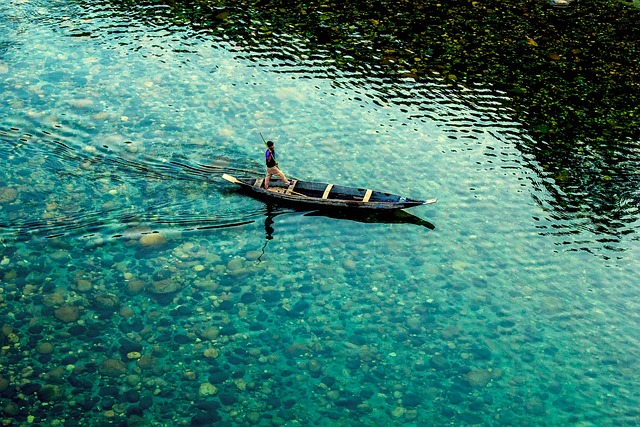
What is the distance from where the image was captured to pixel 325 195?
968 inches

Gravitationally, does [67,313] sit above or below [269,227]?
below

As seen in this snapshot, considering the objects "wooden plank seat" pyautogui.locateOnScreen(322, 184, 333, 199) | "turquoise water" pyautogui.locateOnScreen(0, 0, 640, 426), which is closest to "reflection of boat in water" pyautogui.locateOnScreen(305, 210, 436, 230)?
"turquoise water" pyautogui.locateOnScreen(0, 0, 640, 426)

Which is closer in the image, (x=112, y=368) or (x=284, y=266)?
(x=112, y=368)

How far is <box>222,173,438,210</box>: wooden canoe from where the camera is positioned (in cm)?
2436

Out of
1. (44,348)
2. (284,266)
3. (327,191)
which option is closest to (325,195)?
(327,191)

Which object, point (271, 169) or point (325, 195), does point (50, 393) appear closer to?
point (271, 169)

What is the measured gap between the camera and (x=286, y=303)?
21.1m

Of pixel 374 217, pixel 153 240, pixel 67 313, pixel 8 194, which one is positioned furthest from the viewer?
pixel 374 217

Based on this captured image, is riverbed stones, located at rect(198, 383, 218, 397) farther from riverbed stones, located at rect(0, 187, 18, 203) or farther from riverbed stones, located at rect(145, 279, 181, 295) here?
riverbed stones, located at rect(0, 187, 18, 203)

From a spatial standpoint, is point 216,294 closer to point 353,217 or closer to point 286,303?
point 286,303

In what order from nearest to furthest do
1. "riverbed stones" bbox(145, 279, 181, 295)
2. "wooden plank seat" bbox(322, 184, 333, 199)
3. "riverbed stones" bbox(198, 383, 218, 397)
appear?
"riverbed stones" bbox(198, 383, 218, 397), "riverbed stones" bbox(145, 279, 181, 295), "wooden plank seat" bbox(322, 184, 333, 199)

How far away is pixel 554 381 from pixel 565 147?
14.0 meters

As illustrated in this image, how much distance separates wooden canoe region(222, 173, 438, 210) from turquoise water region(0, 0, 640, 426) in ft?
2.19

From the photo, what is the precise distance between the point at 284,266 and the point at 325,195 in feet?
11.7
